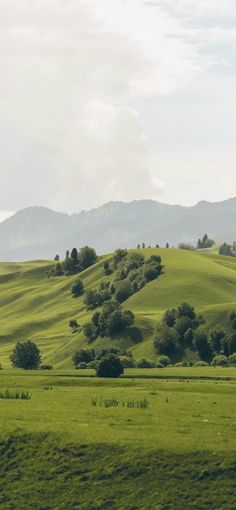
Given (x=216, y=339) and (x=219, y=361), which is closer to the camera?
(x=219, y=361)

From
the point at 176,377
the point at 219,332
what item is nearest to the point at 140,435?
the point at 176,377

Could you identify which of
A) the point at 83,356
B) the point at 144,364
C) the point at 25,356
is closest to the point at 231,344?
the point at 144,364

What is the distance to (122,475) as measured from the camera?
36.2 metres

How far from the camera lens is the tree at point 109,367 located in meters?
97.4

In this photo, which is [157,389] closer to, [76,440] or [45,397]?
[45,397]

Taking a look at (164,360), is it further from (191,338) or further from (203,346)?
(191,338)

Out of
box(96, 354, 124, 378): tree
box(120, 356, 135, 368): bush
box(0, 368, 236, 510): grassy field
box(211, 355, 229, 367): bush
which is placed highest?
box(0, 368, 236, 510): grassy field

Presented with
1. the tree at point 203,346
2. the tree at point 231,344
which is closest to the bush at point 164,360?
the tree at point 203,346

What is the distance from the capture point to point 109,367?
321ft

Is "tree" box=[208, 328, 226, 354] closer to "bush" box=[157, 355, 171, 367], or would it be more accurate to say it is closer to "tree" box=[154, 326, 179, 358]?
"tree" box=[154, 326, 179, 358]

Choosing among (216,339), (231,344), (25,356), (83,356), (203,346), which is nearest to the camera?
(231,344)

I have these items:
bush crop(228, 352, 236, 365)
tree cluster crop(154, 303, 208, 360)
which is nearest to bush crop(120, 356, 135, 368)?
bush crop(228, 352, 236, 365)

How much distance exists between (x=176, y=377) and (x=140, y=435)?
194 ft

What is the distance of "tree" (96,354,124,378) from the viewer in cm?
9738
